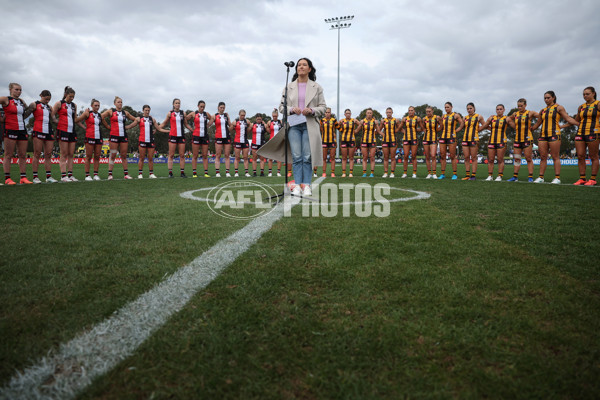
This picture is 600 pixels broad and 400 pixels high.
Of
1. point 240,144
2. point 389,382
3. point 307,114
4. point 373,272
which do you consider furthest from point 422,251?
point 240,144

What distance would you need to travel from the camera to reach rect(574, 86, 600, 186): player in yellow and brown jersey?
8.08m

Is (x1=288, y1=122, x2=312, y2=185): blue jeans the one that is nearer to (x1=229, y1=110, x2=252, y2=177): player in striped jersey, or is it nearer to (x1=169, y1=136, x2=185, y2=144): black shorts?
(x1=169, y1=136, x2=185, y2=144): black shorts

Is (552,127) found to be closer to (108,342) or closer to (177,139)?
(108,342)

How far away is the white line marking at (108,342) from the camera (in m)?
1.10

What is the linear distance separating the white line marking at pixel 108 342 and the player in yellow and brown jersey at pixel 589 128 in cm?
1003

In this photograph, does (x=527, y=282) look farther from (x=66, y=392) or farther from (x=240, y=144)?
(x=240, y=144)

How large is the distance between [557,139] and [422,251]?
9293mm

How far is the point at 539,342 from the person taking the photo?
1.34 meters

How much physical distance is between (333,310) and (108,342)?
1.01 m

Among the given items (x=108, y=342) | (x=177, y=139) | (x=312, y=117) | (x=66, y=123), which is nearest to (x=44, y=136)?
(x=66, y=123)

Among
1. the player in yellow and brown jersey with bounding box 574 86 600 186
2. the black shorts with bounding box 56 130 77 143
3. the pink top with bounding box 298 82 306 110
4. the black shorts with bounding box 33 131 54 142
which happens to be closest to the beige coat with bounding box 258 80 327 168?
the pink top with bounding box 298 82 306 110

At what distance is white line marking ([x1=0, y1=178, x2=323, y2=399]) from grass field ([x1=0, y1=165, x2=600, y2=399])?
2.1 inches

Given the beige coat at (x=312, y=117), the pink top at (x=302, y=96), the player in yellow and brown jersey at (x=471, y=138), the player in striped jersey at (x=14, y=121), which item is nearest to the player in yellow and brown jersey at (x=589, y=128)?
the player in yellow and brown jersey at (x=471, y=138)

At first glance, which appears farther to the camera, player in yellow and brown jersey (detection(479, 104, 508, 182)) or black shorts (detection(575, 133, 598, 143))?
player in yellow and brown jersey (detection(479, 104, 508, 182))
